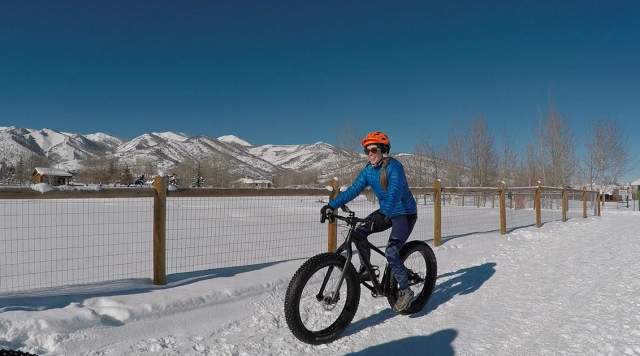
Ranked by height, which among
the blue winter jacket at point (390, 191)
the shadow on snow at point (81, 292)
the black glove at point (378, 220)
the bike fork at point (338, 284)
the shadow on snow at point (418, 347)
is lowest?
the shadow on snow at point (418, 347)

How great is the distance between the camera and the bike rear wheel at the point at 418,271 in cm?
450

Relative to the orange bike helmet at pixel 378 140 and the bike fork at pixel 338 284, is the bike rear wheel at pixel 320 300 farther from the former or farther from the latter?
the orange bike helmet at pixel 378 140

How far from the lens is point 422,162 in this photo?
52.3m

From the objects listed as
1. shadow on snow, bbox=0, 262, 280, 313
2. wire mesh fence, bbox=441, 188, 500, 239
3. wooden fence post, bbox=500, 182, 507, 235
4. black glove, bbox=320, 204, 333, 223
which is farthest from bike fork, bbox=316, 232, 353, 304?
wooden fence post, bbox=500, 182, 507, 235

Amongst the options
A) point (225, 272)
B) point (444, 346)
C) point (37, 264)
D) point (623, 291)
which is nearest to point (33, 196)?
point (225, 272)

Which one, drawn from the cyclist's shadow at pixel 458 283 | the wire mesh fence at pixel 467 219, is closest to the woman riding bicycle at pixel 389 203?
the cyclist's shadow at pixel 458 283

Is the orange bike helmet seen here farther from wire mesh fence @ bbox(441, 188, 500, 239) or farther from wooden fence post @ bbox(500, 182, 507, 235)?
wooden fence post @ bbox(500, 182, 507, 235)

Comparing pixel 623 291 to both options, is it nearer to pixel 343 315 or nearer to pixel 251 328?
pixel 343 315

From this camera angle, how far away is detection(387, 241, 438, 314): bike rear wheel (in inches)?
177

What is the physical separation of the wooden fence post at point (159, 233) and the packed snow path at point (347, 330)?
0.18 metres

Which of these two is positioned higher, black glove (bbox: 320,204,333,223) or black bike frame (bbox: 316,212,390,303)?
black glove (bbox: 320,204,333,223)

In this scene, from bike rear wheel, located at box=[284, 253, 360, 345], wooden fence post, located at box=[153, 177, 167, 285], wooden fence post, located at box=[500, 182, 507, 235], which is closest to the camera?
bike rear wheel, located at box=[284, 253, 360, 345]

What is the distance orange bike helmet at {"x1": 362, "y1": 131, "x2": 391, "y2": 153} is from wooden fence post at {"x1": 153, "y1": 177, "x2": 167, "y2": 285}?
8.28ft

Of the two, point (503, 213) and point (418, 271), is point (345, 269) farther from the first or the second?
point (503, 213)
